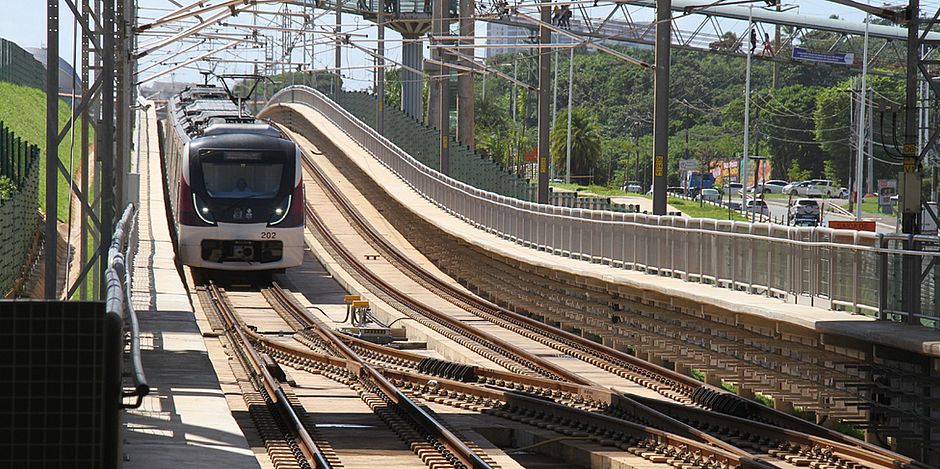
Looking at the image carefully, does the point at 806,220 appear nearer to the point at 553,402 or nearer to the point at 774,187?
the point at 774,187

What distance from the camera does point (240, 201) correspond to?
3247 cm

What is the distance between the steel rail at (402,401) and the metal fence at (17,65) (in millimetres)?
18105

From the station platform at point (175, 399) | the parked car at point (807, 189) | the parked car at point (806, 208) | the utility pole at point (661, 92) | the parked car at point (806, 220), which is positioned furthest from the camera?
the parked car at point (807, 189)

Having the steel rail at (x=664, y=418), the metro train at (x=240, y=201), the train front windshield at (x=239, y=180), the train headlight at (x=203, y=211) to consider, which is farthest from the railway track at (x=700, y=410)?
the train headlight at (x=203, y=211)

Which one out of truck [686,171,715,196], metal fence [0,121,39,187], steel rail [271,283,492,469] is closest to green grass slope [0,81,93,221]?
metal fence [0,121,39,187]

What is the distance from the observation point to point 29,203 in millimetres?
31781

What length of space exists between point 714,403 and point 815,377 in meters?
1.31

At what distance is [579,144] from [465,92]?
52.3 meters

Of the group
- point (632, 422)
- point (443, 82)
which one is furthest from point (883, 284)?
point (443, 82)

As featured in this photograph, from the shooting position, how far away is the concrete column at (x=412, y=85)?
68000mm

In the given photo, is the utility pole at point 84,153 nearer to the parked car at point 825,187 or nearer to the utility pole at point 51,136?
the utility pole at point 51,136

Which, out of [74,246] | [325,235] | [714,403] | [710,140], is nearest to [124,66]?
[714,403]

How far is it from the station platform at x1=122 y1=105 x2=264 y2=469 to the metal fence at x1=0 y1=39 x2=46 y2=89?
1563cm

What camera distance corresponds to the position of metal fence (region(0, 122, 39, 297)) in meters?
23.5
